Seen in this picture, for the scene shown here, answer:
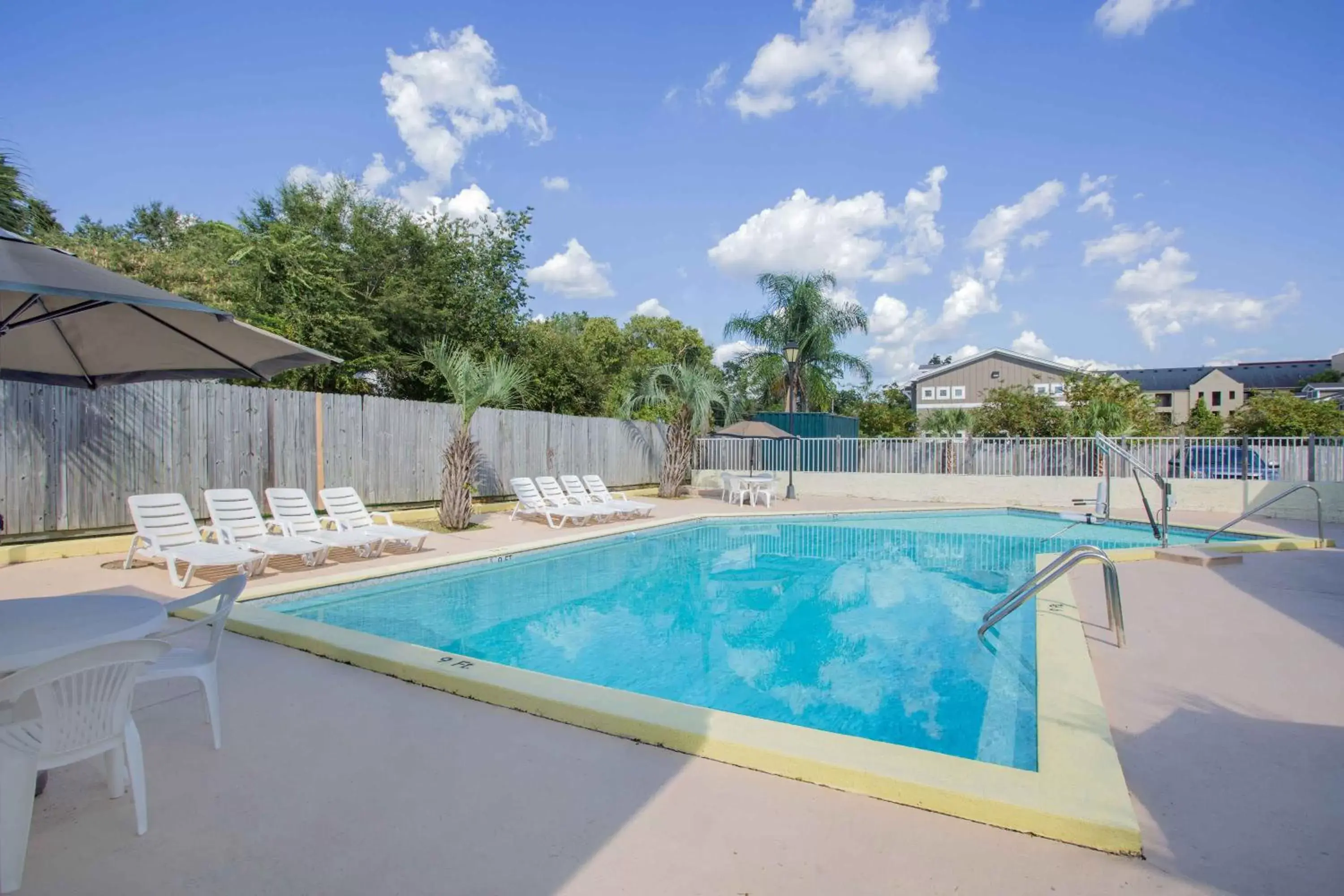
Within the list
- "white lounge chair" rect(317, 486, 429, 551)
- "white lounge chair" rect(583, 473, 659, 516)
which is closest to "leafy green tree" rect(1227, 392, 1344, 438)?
"white lounge chair" rect(583, 473, 659, 516)

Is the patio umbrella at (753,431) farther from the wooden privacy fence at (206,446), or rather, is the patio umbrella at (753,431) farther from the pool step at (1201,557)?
the pool step at (1201,557)

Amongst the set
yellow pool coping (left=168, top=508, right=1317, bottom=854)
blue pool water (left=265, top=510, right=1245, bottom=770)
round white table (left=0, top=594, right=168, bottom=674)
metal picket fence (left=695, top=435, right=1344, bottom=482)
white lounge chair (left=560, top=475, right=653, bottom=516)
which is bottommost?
blue pool water (left=265, top=510, right=1245, bottom=770)

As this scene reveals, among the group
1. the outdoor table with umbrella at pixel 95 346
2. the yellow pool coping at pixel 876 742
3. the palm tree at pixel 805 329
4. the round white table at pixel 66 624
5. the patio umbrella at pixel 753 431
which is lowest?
Result: the yellow pool coping at pixel 876 742

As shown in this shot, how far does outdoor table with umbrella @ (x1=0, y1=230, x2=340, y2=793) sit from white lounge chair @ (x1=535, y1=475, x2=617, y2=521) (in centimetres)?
718

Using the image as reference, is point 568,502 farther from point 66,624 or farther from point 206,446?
point 66,624

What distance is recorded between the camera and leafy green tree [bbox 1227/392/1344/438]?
85.7 feet

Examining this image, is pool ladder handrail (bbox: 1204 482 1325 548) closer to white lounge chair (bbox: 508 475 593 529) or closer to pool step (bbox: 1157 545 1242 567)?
pool step (bbox: 1157 545 1242 567)

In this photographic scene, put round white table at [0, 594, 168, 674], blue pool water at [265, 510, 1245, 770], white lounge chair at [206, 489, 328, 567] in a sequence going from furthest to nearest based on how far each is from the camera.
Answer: white lounge chair at [206, 489, 328, 567], blue pool water at [265, 510, 1245, 770], round white table at [0, 594, 168, 674]

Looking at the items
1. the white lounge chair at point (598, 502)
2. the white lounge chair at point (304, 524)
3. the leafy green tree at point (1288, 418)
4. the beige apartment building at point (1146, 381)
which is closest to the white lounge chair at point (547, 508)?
the white lounge chair at point (598, 502)

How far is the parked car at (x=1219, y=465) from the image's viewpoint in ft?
48.4

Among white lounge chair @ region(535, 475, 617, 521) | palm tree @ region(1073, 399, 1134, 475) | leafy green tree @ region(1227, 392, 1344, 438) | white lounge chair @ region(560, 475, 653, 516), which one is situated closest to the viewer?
white lounge chair @ region(535, 475, 617, 521)

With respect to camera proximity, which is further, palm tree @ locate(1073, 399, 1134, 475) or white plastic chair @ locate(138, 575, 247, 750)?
palm tree @ locate(1073, 399, 1134, 475)

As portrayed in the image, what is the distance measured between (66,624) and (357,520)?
257 inches

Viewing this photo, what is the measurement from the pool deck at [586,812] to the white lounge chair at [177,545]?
2978 mm
